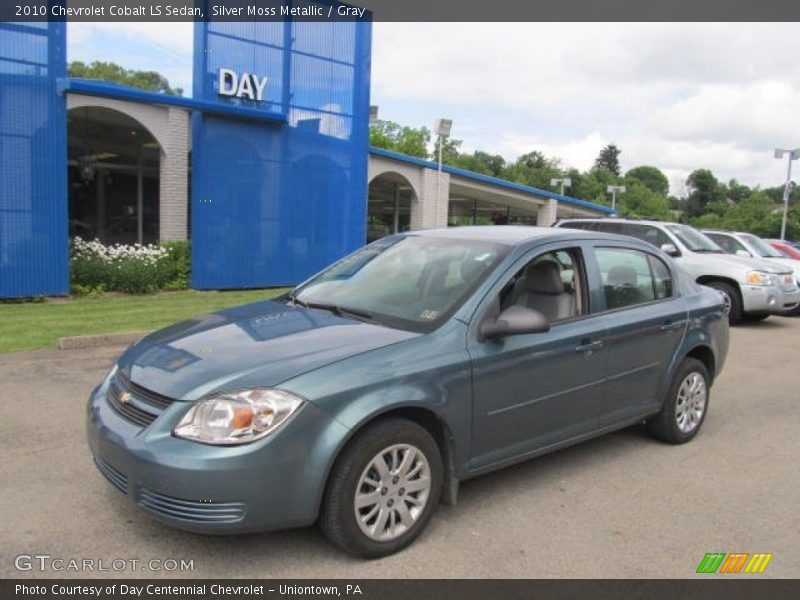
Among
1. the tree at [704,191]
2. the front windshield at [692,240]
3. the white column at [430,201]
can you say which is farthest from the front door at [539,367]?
the tree at [704,191]

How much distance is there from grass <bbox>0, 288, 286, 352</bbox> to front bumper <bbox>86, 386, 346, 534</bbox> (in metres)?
5.81

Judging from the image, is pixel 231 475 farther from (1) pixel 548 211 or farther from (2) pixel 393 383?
(1) pixel 548 211

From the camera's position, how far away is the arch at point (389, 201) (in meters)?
26.7

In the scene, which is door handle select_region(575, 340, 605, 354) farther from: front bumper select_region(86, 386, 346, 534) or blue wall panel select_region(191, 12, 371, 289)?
blue wall panel select_region(191, 12, 371, 289)

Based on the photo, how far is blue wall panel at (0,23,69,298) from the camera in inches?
477

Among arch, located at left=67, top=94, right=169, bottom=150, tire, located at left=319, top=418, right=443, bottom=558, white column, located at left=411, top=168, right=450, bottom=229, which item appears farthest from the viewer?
white column, located at left=411, top=168, right=450, bottom=229

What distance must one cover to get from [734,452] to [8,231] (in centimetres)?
1204

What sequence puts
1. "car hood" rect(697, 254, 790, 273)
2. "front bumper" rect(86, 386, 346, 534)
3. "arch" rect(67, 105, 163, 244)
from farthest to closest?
"arch" rect(67, 105, 163, 244) < "car hood" rect(697, 254, 790, 273) < "front bumper" rect(86, 386, 346, 534)

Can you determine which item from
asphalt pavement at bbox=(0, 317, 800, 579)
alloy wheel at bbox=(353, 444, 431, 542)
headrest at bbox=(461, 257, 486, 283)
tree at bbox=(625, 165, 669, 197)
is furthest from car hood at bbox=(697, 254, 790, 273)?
tree at bbox=(625, 165, 669, 197)

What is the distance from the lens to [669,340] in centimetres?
514

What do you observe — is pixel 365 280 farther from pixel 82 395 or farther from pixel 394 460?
pixel 82 395

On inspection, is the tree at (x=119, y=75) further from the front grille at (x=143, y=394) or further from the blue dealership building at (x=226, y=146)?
the front grille at (x=143, y=394)
